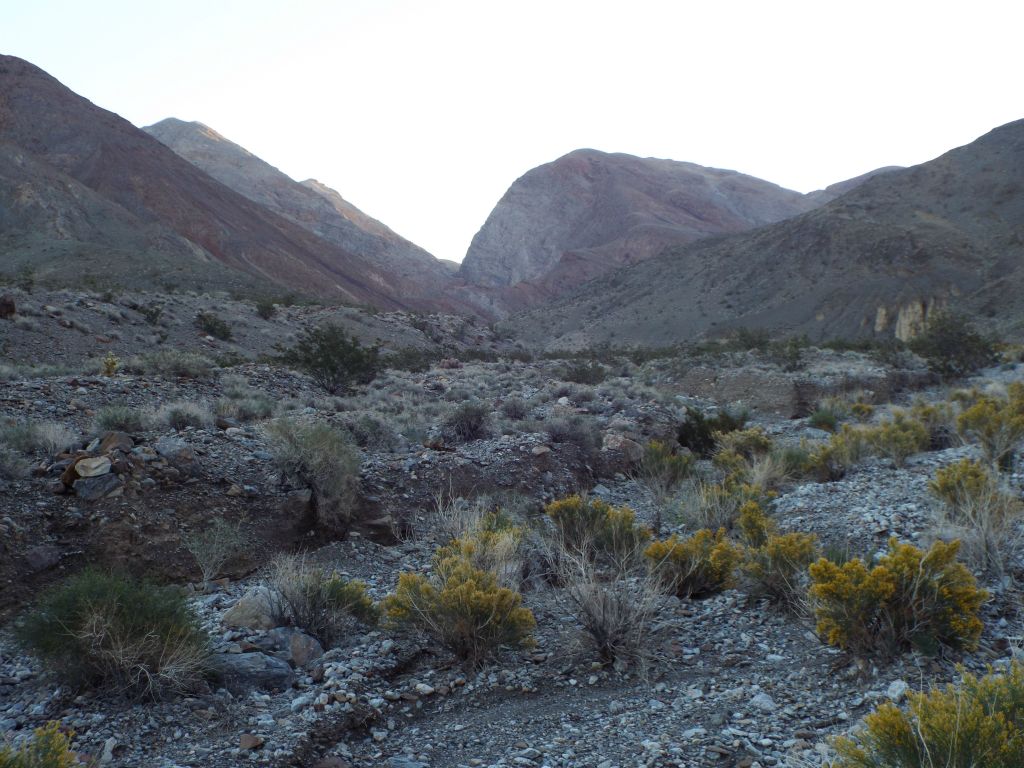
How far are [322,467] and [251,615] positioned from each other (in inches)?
111

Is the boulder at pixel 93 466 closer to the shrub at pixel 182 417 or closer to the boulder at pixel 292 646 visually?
the shrub at pixel 182 417

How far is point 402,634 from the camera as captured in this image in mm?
5438

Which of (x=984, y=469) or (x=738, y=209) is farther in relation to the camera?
(x=738, y=209)

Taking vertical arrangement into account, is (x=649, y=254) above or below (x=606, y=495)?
above

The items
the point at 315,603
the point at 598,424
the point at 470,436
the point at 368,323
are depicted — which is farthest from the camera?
the point at 368,323

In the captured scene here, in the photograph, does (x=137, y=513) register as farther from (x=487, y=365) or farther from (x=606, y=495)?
(x=487, y=365)

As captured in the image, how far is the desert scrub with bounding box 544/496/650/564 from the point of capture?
6.89 metres

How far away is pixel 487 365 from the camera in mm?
28594

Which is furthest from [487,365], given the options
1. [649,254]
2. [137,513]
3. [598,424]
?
[649,254]

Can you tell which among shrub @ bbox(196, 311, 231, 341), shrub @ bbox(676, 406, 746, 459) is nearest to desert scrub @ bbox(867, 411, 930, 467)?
shrub @ bbox(676, 406, 746, 459)

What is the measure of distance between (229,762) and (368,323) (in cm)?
3465

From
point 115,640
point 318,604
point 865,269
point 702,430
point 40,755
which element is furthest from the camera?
point 865,269

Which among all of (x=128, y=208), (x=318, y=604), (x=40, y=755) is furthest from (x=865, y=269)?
(x=40, y=755)

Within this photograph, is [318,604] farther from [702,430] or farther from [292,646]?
[702,430]
